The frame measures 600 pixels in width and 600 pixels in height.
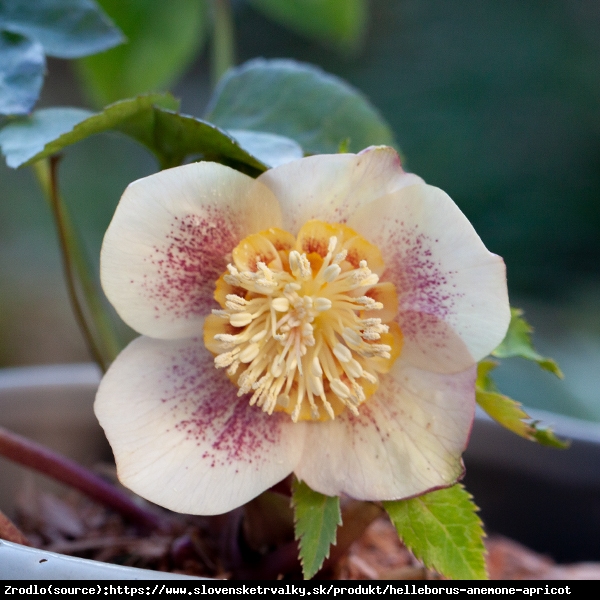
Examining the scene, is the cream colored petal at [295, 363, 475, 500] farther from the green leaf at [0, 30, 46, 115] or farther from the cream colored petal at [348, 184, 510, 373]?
the green leaf at [0, 30, 46, 115]

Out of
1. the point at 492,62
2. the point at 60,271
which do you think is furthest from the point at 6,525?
the point at 492,62

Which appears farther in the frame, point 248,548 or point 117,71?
point 117,71

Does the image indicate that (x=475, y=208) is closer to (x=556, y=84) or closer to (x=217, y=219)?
(x=556, y=84)

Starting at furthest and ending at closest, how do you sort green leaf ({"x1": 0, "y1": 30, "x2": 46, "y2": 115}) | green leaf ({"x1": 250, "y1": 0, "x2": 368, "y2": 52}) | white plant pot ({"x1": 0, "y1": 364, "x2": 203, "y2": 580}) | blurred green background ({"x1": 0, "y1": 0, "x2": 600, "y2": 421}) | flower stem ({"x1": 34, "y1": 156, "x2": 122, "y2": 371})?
1. blurred green background ({"x1": 0, "y1": 0, "x2": 600, "y2": 421})
2. green leaf ({"x1": 250, "y1": 0, "x2": 368, "y2": 52})
3. white plant pot ({"x1": 0, "y1": 364, "x2": 203, "y2": 580})
4. flower stem ({"x1": 34, "y1": 156, "x2": 122, "y2": 371})
5. green leaf ({"x1": 0, "y1": 30, "x2": 46, "y2": 115})

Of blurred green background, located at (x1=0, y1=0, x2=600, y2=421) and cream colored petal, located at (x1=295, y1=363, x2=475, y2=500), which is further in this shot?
blurred green background, located at (x1=0, y1=0, x2=600, y2=421)

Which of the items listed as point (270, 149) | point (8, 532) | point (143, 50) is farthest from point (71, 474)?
point (143, 50)

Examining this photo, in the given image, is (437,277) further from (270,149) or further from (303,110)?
(303,110)

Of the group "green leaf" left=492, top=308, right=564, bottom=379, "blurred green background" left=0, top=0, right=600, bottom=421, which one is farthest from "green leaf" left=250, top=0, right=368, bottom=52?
"blurred green background" left=0, top=0, right=600, bottom=421
